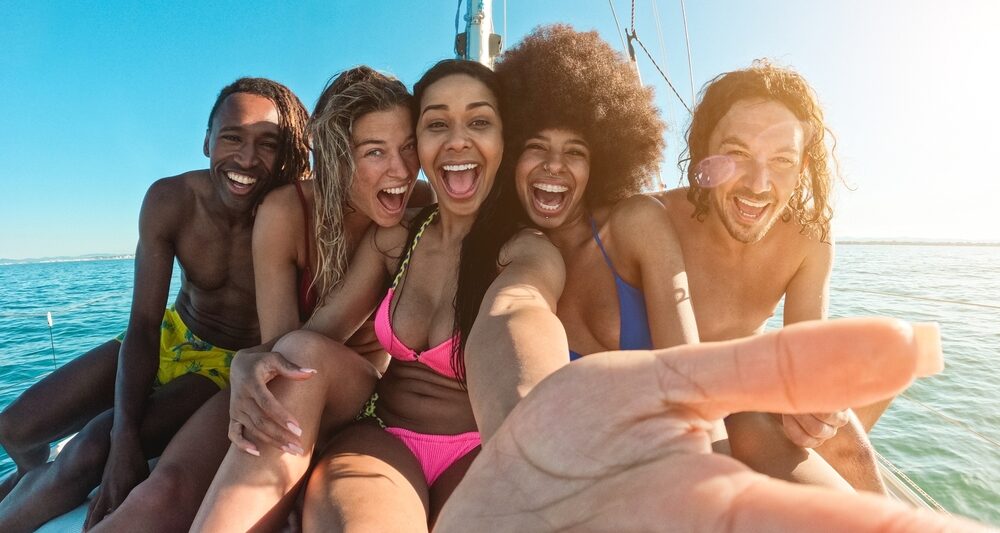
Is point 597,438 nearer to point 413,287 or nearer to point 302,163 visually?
point 413,287

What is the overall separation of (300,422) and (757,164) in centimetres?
173

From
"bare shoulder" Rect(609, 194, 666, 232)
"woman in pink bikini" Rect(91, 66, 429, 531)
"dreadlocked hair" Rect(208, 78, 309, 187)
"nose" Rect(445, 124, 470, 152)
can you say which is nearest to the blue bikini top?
"bare shoulder" Rect(609, 194, 666, 232)

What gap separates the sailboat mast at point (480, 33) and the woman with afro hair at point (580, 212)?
2539 millimetres

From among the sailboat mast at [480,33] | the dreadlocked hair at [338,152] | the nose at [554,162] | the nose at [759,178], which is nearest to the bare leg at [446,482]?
the dreadlocked hair at [338,152]

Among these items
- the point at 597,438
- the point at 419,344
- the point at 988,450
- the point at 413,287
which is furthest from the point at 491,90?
the point at 988,450

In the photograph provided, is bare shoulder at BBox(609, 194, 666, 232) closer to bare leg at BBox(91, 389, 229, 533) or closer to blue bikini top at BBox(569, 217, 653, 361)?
blue bikini top at BBox(569, 217, 653, 361)

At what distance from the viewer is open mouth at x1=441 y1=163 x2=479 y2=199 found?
5.68 feet

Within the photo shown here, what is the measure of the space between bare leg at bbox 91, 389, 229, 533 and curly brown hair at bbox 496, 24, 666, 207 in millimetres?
1385

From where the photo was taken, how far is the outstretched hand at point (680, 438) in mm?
449

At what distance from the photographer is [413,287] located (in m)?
1.69

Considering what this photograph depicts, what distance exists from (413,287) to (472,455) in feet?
1.90

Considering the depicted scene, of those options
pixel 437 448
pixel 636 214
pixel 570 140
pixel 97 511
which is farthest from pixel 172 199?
pixel 636 214

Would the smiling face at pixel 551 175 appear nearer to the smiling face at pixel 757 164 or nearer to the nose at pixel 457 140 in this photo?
the nose at pixel 457 140

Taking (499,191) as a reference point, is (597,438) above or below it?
below
